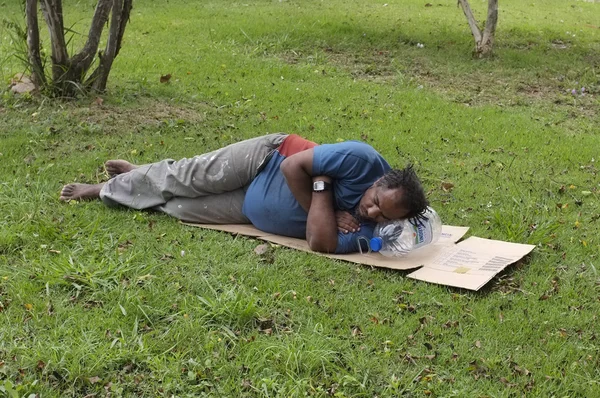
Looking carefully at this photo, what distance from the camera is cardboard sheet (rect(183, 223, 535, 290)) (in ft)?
12.5

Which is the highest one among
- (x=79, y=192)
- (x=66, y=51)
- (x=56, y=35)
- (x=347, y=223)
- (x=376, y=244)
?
(x=56, y=35)

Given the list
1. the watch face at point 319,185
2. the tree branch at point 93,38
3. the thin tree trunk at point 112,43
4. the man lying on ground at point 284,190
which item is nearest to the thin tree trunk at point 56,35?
the tree branch at point 93,38

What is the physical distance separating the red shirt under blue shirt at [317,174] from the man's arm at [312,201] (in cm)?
6

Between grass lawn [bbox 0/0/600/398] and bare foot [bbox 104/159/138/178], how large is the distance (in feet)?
0.72

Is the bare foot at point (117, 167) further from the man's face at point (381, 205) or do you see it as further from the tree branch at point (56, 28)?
the tree branch at point (56, 28)

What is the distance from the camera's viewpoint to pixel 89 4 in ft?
38.6

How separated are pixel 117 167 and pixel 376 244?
6.51 ft

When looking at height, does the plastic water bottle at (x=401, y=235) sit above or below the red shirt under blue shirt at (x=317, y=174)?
below

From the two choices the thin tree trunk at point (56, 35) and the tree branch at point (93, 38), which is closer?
the thin tree trunk at point (56, 35)

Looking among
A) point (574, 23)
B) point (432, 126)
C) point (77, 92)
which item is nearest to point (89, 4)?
point (77, 92)

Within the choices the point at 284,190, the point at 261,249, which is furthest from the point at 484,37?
the point at 261,249

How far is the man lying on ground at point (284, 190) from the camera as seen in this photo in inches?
156

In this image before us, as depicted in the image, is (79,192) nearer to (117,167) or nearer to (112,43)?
(117,167)

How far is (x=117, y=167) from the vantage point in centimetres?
489
